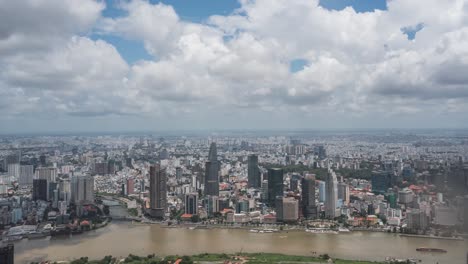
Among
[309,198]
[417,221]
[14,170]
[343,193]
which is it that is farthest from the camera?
[14,170]

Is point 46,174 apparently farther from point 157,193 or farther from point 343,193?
point 343,193

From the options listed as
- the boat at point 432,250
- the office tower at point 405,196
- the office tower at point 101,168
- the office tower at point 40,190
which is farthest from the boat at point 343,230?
the office tower at point 101,168

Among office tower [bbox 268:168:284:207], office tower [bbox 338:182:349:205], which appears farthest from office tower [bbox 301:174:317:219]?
office tower [bbox 338:182:349:205]

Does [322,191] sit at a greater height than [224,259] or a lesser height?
greater

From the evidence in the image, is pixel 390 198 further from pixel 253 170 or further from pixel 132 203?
pixel 132 203

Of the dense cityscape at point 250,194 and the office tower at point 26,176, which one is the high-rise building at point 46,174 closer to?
the dense cityscape at point 250,194

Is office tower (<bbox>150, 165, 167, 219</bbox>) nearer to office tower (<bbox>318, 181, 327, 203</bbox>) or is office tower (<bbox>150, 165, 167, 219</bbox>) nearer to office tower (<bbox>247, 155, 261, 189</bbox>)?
office tower (<bbox>247, 155, 261, 189</bbox>)

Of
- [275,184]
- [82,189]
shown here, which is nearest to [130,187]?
[82,189]
